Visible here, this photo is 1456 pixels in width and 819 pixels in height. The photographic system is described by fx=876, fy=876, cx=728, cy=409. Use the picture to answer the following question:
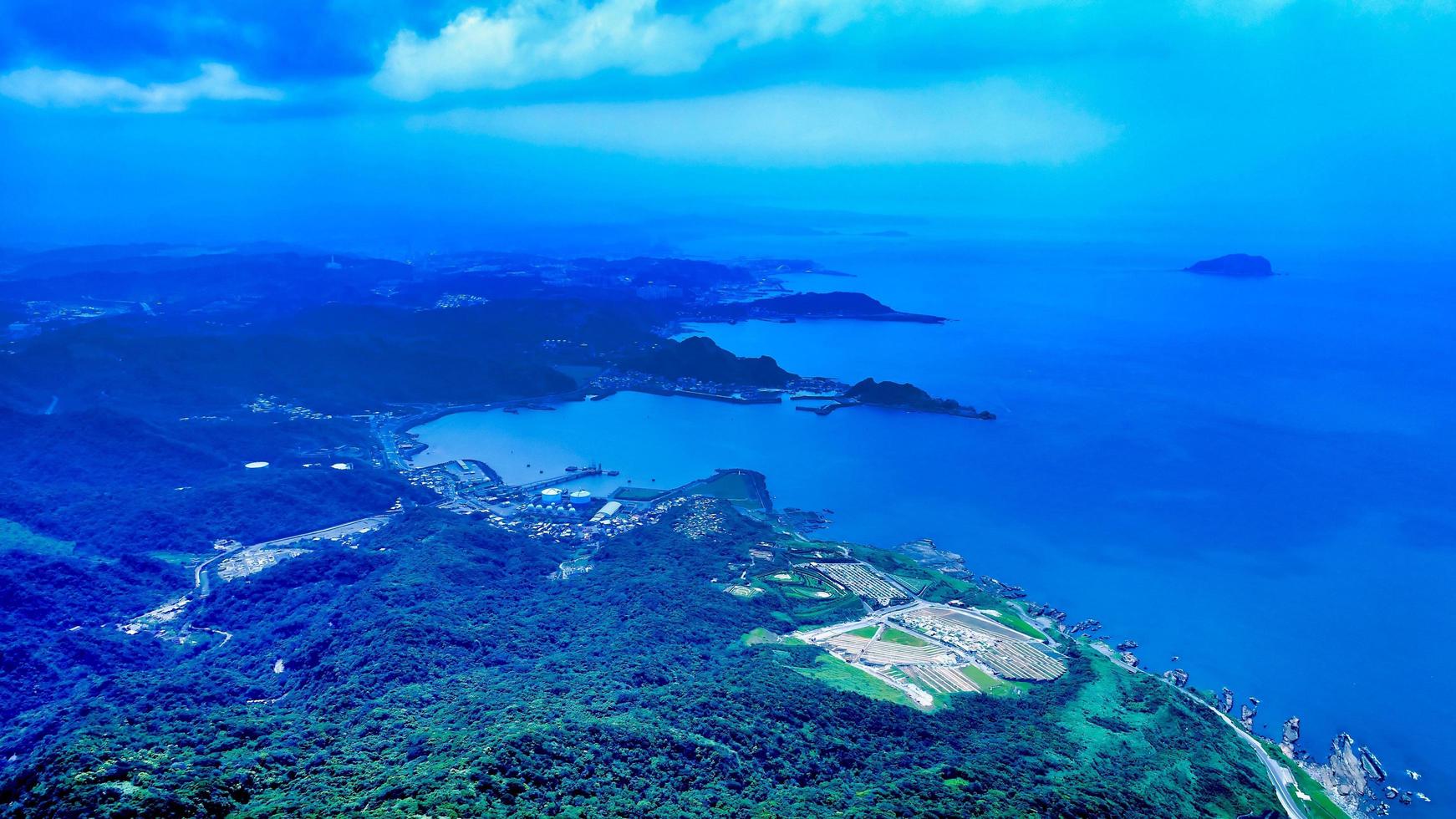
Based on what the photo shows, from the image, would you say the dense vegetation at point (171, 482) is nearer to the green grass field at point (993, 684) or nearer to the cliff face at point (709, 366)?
the cliff face at point (709, 366)

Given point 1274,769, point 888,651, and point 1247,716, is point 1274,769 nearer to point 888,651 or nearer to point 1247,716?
point 1247,716

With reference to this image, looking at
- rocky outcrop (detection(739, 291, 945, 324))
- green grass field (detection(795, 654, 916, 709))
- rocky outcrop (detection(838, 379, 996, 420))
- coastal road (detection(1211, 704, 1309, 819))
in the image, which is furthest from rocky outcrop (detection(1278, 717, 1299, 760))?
rocky outcrop (detection(739, 291, 945, 324))

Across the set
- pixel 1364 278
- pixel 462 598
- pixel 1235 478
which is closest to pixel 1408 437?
pixel 1235 478

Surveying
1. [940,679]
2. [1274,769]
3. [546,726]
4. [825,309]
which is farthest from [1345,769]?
[825,309]

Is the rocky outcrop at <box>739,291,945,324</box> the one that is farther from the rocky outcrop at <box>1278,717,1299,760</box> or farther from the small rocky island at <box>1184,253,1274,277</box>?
the rocky outcrop at <box>1278,717,1299,760</box>

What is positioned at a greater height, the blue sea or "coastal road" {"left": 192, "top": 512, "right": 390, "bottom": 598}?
the blue sea

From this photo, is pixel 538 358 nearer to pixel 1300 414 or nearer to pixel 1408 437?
pixel 1300 414
